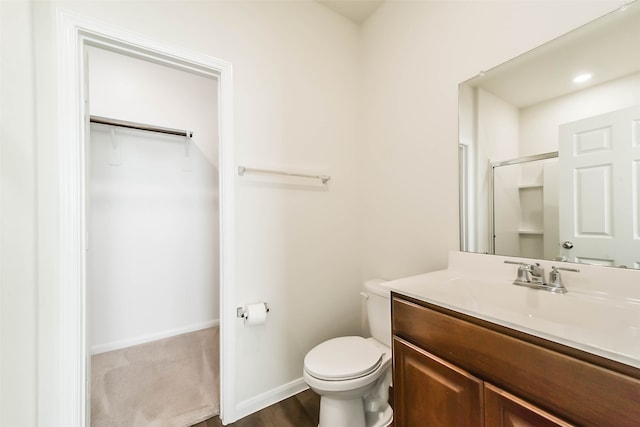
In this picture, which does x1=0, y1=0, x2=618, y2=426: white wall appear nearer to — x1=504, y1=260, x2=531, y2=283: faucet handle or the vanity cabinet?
x1=504, y1=260, x2=531, y2=283: faucet handle

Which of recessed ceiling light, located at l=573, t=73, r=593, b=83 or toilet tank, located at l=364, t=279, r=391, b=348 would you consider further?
toilet tank, located at l=364, t=279, r=391, b=348

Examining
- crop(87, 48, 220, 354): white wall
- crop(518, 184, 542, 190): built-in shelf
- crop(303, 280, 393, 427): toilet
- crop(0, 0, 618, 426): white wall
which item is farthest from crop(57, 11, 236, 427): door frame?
crop(518, 184, 542, 190): built-in shelf

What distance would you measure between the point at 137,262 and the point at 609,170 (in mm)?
3123

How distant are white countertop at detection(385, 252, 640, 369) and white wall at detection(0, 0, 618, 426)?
34cm

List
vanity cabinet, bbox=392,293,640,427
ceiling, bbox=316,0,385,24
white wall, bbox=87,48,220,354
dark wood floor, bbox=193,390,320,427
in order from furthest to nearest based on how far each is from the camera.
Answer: white wall, bbox=87,48,220,354, ceiling, bbox=316,0,385,24, dark wood floor, bbox=193,390,320,427, vanity cabinet, bbox=392,293,640,427

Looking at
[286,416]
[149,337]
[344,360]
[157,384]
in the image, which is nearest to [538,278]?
[344,360]

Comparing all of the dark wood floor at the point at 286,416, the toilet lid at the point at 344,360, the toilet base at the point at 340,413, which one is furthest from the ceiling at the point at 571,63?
the dark wood floor at the point at 286,416

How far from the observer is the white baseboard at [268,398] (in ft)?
4.82

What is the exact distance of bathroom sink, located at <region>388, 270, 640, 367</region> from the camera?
580 mm

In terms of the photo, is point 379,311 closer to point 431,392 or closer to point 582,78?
point 431,392

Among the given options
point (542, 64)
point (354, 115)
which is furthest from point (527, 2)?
point (354, 115)

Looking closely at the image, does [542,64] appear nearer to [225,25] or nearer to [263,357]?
[225,25]

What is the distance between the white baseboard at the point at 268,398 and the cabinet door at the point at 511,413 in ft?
4.06

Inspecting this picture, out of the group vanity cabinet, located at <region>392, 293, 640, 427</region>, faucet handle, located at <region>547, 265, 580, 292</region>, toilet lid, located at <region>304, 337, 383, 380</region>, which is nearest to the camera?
vanity cabinet, located at <region>392, 293, 640, 427</region>
